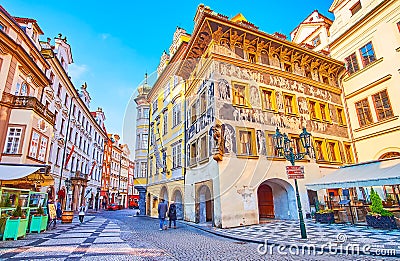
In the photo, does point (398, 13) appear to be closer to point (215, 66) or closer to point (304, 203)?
point (215, 66)

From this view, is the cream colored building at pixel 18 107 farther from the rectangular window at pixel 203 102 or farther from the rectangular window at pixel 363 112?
the rectangular window at pixel 363 112

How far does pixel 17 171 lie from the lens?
1053 cm

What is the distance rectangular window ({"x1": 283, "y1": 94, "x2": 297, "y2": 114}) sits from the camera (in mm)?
16172

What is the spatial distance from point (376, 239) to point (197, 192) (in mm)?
9697

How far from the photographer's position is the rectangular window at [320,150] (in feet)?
52.7

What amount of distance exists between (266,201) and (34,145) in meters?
17.0

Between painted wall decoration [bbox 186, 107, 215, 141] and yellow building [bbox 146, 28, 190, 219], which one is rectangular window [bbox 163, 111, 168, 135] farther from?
painted wall decoration [bbox 186, 107, 215, 141]

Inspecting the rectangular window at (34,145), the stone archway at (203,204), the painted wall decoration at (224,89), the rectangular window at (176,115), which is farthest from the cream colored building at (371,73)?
the rectangular window at (34,145)

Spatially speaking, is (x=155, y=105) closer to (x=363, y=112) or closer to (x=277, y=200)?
(x=277, y=200)

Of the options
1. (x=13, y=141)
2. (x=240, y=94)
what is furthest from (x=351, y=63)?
(x=13, y=141)

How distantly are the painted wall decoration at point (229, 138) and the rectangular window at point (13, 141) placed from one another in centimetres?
1332

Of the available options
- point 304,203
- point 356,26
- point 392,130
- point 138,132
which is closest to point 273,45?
point 356,26

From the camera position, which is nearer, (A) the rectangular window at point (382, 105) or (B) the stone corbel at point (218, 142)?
(B) the stone corbel at point (218, 142)

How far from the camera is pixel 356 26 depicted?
17.8 meters
